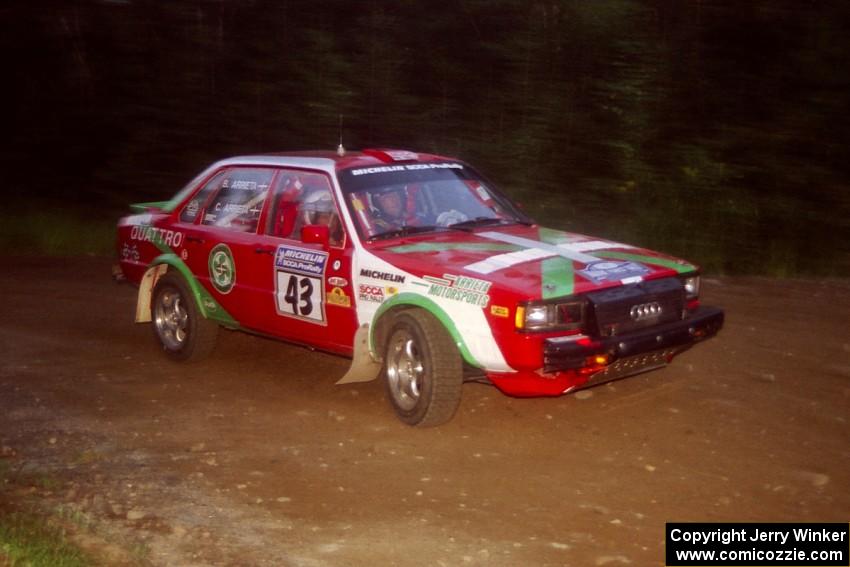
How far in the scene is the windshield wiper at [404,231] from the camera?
7.47m

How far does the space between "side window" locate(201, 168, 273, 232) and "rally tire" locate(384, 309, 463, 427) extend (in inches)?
66.4

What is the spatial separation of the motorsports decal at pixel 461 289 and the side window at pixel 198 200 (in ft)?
8.19

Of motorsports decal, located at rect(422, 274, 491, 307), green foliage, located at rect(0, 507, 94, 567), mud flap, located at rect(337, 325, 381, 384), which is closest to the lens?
green foliage, located at rect(0, 507, 94, 567)

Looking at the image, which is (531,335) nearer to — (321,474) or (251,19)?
(321,474)

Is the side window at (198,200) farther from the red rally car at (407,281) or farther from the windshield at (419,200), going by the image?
the windshield at (419,200)

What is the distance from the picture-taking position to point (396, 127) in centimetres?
1502

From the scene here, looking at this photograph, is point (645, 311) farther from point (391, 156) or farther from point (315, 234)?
point (391, 156)

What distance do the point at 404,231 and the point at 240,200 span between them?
1.48 m

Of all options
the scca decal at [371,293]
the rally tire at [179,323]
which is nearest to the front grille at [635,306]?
the scca decal at [371,293]

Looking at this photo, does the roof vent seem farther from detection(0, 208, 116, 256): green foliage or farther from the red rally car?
detection(0, 208, 116, 256): green foliage

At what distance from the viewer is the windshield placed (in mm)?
7617

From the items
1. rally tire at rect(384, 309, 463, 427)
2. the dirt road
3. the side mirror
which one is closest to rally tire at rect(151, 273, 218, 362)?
the dirt road

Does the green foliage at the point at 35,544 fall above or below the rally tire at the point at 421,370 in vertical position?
below

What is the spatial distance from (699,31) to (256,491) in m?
9.50
